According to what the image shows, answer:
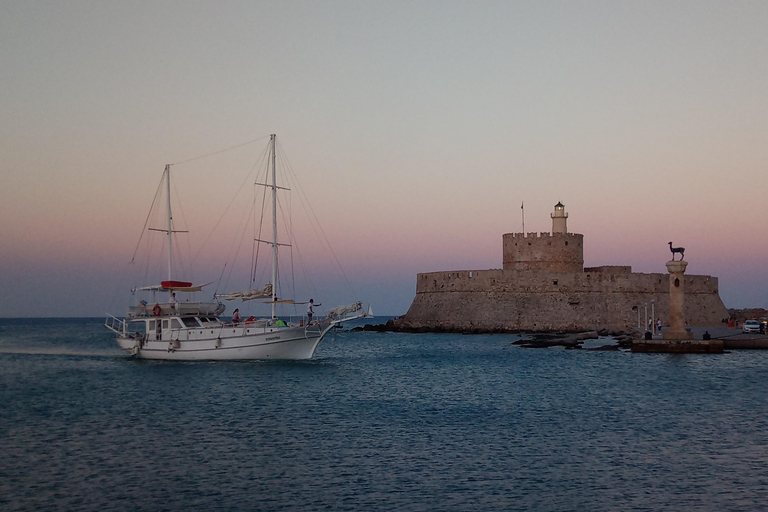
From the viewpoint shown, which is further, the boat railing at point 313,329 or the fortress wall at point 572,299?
the fortress wall at point 572,299

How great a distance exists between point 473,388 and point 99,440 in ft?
37.8

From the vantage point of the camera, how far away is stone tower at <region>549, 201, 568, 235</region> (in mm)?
50219

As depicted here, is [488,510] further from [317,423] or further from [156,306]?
[156,306]

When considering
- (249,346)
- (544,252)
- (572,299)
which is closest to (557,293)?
(572,299)

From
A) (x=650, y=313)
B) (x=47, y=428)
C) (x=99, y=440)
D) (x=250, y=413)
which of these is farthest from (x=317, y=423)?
(x=650, y=313)

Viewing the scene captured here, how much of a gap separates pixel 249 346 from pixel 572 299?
2571 cm

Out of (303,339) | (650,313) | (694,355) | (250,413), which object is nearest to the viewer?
(250,413)

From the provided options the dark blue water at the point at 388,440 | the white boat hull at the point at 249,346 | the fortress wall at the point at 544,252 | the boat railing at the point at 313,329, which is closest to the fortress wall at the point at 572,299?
the fortress wall at the point at 544,252

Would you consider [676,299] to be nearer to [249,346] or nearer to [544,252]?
[544,252]

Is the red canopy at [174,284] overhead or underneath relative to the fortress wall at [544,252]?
underneath

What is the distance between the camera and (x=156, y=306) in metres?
28.7

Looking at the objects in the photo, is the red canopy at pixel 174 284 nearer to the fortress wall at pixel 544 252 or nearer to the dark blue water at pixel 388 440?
the dark blue water at pixel 388 440

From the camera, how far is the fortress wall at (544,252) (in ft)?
159

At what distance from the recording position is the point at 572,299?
4672cm
